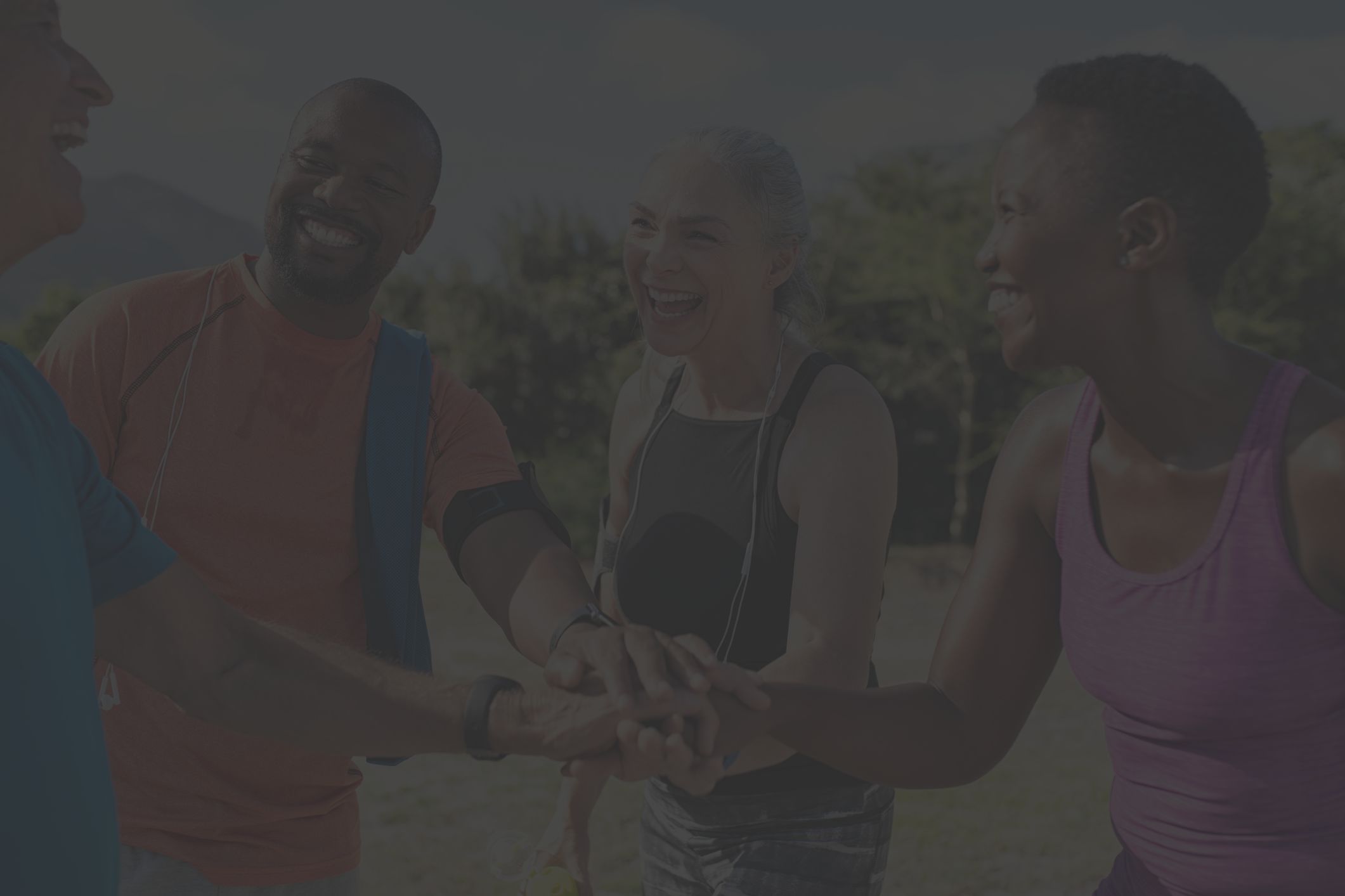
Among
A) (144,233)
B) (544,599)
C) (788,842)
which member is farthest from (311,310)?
(144,233)

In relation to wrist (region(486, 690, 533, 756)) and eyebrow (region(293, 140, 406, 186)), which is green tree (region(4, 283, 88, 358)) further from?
wrist (region(486, 690, 533, 756))

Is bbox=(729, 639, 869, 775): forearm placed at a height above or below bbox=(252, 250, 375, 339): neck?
below

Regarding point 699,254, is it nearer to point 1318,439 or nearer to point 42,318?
point 1318,439

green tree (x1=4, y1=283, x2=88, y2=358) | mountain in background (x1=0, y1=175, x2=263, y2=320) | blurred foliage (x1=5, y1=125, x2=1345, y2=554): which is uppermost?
blurred foliage (x1=5, y1=125, x2=1345, y2=554)

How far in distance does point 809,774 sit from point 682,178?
1371 mm

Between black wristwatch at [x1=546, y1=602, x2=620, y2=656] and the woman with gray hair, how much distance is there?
0.19 metres

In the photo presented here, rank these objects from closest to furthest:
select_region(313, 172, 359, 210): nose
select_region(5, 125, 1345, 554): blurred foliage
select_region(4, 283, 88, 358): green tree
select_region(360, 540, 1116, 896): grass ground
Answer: select_region(313, 172, 359, 210): nose < select_region(360, 540, 1116, 896): grass ground < select_region(5, 125, 1345, 554): blurred foliage < select_region(4, 283, 88, 358): green tree

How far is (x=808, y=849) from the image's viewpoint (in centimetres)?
270

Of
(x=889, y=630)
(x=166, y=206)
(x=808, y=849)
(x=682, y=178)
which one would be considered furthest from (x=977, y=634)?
(x=166, y=206)

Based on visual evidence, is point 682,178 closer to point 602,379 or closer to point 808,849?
point 808,849

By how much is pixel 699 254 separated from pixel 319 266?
0.89 m

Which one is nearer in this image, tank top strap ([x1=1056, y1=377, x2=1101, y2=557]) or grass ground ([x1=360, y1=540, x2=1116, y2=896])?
tank top strap ([x1=1056, y1=377, x2=1101, y2=557])

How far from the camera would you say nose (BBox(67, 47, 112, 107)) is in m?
1.96

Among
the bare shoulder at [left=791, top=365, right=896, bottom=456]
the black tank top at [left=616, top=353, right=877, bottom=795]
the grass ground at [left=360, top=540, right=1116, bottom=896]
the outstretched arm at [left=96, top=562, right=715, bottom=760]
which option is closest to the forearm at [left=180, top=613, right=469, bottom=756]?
the outstretched arm at [left=96, top=562, right=715, bottom=760]
